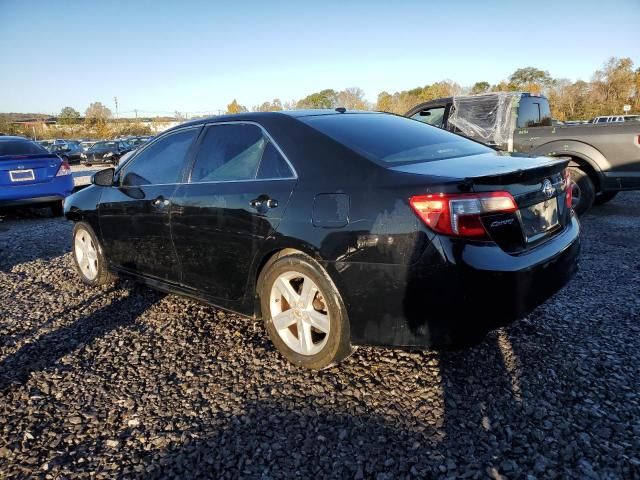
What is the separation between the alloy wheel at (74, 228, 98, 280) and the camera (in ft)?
14.9

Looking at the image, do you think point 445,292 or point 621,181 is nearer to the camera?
point 445,292

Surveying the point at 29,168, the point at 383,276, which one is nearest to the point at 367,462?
the point at 383,276

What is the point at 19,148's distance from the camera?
8.51m

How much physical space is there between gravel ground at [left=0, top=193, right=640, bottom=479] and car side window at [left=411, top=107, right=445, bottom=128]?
5.40 metres

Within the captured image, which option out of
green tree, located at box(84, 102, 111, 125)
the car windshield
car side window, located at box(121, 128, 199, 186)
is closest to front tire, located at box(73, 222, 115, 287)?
car side window, located at box(121, 128, 199, 186)

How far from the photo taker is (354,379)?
2.70 metres

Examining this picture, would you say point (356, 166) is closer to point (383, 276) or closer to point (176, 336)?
point (383, 276)

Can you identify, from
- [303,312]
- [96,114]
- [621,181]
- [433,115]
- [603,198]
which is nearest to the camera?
[303,312]

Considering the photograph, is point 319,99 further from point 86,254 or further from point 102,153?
point 86,254

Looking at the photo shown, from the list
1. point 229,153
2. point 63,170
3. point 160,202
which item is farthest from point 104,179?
point 63,170

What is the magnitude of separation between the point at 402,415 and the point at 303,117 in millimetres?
1928

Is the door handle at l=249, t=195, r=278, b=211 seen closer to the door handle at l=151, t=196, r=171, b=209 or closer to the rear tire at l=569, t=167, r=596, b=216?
the door handle at l=151, t=196, r=171, b=209

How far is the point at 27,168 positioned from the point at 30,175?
0.43 feet

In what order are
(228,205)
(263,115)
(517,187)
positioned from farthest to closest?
(263,115), (228,205), (517,187)
